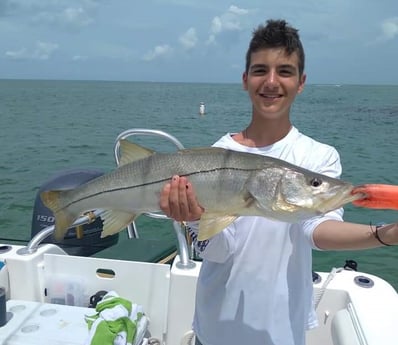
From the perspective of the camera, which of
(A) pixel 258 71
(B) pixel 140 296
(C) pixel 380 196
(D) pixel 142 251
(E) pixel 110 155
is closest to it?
(C) pixel 380 196

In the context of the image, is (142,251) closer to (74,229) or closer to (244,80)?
(74,229)

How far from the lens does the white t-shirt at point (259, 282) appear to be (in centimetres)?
231

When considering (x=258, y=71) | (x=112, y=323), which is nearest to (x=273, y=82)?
(x=258, y=71)

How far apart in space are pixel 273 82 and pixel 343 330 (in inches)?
67.1

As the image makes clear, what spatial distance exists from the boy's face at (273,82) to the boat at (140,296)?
1373 mm

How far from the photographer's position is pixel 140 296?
3.75m

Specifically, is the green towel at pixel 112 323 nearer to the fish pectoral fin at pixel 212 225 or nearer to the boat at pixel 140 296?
the boat at pixel 140 296

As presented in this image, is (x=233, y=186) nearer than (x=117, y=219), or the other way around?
(x=233, y=186)

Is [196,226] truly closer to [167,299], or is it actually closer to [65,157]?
[167,299]

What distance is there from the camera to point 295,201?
7.40ft

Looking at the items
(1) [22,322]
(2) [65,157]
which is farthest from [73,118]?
(1) [22,322]

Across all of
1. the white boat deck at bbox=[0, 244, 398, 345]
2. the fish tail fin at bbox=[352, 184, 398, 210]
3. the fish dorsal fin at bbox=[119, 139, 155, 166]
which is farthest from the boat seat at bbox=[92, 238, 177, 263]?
the fish tail fin at bbox=[352, 184, 398, 210]

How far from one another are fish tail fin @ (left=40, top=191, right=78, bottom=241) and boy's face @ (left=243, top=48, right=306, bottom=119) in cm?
123

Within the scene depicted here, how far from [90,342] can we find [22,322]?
2.32ft
